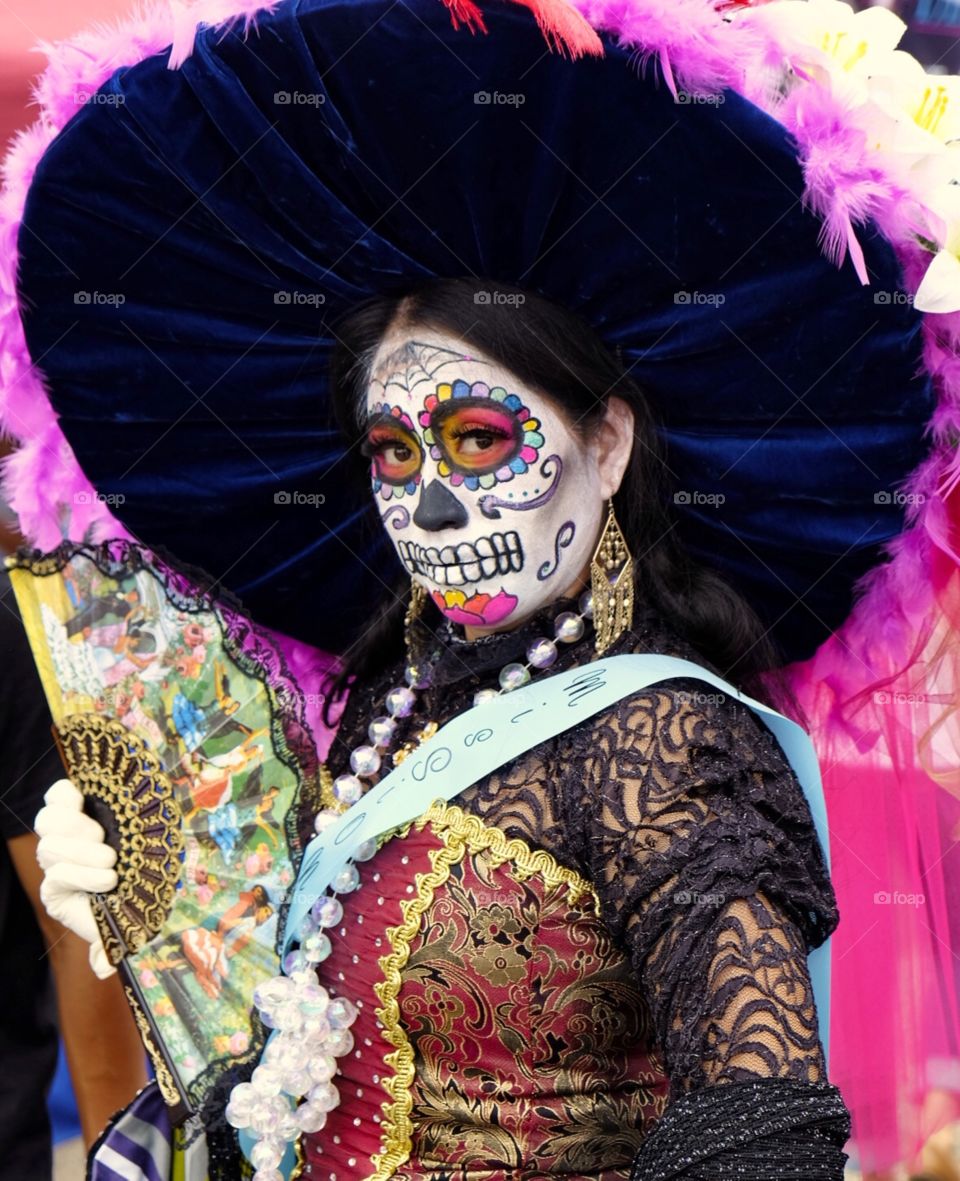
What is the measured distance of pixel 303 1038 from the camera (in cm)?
219

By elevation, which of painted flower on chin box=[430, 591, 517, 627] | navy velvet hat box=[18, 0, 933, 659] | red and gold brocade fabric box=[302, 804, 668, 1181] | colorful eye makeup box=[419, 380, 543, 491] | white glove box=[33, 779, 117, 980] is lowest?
red and gold brocade fabric box=[302, 804, 668, 1181]

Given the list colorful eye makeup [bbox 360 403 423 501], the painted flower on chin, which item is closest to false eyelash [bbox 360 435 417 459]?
colorful eye makeup [bbox 360 403 423 501]

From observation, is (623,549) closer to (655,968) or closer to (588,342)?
(588,342)

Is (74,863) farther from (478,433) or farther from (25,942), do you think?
(478,433)

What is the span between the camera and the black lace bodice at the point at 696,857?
5.78 ft

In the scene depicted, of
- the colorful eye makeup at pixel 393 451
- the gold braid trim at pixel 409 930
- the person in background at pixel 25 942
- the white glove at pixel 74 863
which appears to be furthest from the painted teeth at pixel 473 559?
the person in background at pixel 25 942

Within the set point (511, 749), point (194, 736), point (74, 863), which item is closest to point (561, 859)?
point (511, 749)

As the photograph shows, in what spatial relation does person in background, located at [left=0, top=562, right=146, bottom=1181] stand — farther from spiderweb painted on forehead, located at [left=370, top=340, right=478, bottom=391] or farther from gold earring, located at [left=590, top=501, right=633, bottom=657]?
gold earring, located at [left=590, top=501, right=633, bottom=657]

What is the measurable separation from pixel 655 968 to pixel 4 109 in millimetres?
3617

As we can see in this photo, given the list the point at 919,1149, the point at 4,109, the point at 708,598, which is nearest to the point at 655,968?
the point at 708,598

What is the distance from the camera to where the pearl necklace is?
218 centimetres

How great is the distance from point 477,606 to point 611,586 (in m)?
0.21

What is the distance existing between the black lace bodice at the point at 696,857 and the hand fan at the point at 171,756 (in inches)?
22.2

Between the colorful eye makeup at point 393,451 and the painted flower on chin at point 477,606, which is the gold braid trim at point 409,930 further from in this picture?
the colorful eye makeup at point 393,451
